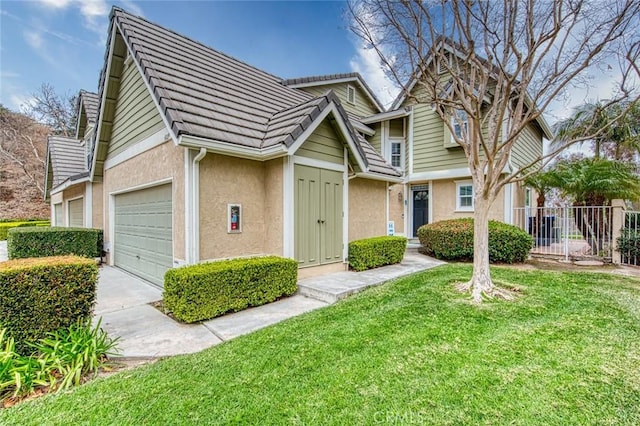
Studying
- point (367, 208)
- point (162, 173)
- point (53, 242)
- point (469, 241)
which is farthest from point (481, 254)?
point (53, 242)

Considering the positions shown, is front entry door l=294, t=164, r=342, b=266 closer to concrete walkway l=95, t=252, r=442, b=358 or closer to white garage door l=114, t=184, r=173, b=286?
concrete walkway l=95, t=252, r=442, b=358

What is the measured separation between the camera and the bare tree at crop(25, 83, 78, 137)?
1142 inches

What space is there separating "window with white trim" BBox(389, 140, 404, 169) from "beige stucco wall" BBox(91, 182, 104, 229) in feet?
40.2

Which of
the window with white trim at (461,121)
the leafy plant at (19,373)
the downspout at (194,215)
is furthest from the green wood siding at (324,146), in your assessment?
the leafy plant at (19,373)

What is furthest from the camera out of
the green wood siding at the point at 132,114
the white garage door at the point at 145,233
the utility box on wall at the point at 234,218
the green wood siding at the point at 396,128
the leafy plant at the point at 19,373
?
the green wood siding at the point at 396,128

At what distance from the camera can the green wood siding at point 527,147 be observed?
12.4m

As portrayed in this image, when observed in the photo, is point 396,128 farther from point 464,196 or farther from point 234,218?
point 234,218

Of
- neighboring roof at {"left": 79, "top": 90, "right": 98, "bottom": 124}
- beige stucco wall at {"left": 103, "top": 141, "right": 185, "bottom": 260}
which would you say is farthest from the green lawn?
neighboring roof at {"left": 79, "top": 90, "right": 98, "bottom": 124}

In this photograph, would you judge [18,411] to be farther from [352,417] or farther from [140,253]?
[140,253]

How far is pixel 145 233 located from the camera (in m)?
8.14

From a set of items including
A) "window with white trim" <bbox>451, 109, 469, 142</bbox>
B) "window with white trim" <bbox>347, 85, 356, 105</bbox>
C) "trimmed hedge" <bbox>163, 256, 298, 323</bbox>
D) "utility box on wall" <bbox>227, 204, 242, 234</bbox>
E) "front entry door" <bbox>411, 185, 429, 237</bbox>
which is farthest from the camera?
"window with white trim" <bbox>347, 85, 356, 105</bbox>

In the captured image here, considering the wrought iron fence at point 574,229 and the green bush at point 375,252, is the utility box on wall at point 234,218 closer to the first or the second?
the green bush at point 375,252

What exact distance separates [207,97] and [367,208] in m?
5.38

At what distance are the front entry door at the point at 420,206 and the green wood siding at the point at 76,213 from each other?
14745 millimetres
